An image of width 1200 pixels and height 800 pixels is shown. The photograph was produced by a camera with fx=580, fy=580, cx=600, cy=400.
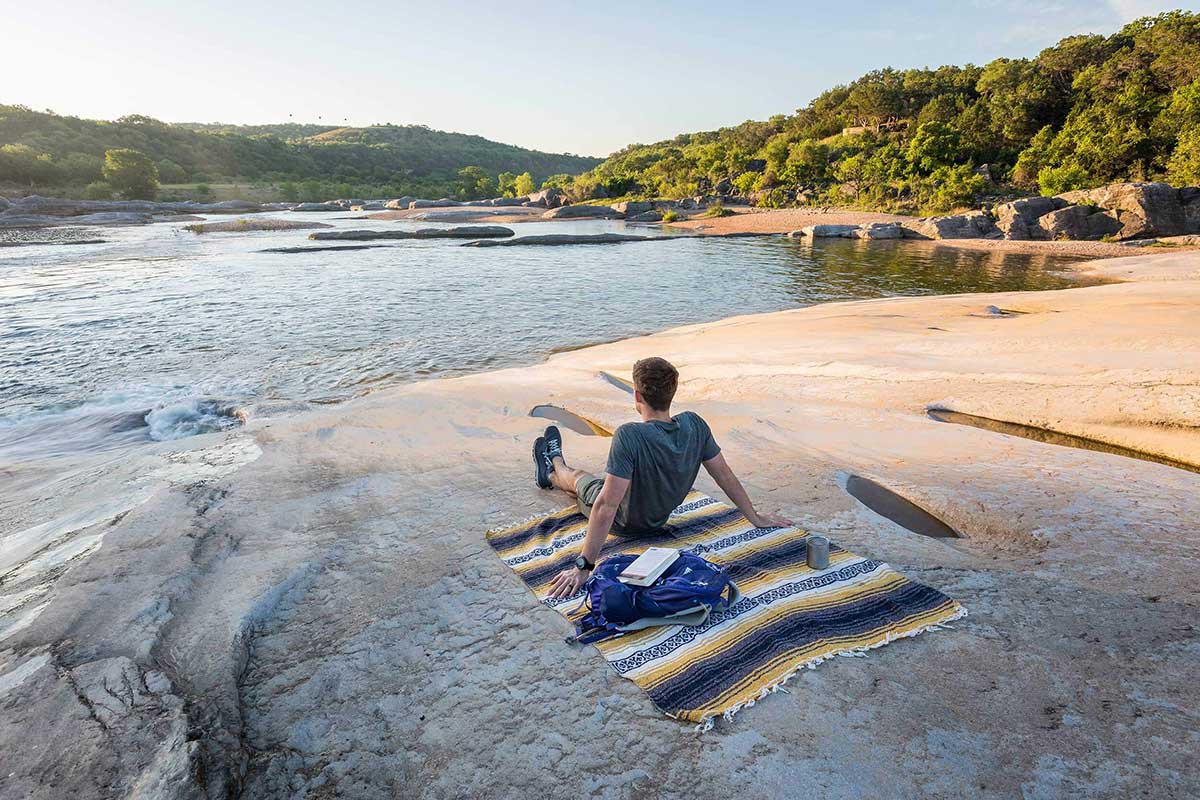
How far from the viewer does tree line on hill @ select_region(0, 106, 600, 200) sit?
71.3 meters

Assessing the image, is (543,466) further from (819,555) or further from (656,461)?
(819,555)

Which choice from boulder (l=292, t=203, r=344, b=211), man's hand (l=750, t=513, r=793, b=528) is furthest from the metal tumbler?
boulder (l=292, t=203, r=344, b=211)

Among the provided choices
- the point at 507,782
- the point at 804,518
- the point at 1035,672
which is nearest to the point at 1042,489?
the point at 804,518

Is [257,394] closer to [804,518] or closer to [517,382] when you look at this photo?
[517,382]

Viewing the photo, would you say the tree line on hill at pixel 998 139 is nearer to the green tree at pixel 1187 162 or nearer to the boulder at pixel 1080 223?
the green tree at pixel 1187 162

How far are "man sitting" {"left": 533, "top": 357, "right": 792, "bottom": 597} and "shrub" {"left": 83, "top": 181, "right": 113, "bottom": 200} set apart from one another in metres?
90.1

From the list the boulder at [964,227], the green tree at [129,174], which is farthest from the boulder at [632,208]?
the green tree at [129,174]

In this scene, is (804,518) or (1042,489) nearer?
(804,518)

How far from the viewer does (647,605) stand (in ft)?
11.8

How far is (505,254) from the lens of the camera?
3306 centimetres

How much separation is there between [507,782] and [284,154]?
142175mm

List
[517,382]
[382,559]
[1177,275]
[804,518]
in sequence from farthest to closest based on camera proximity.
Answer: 1. [1177,275]
2. [517,382]
3. [804,518]
4. [382,559]

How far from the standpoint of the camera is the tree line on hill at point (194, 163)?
71.3 metres

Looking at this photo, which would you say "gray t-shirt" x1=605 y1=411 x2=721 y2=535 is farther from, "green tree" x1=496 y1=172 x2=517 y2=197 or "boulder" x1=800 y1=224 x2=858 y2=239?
"green tree" x1=496 y1=172 x2=517 y2=197
